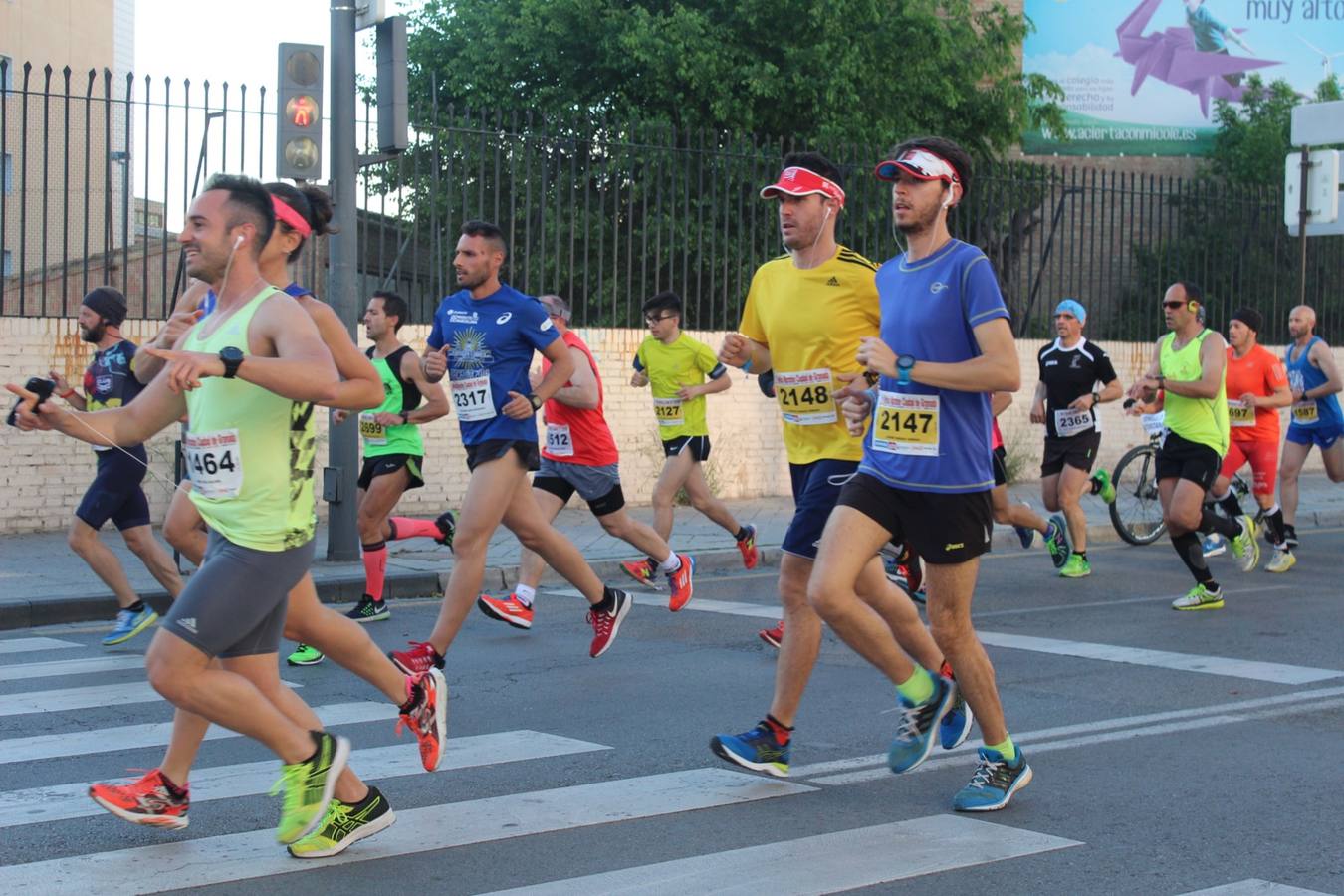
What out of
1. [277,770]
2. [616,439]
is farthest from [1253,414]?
[277,770]

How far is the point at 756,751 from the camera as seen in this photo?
5.66m

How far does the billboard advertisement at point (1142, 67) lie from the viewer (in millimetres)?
40094

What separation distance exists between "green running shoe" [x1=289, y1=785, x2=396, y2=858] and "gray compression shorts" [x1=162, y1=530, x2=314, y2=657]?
50 centimetres

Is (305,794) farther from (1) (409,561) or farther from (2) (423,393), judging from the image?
(1) (409,561)

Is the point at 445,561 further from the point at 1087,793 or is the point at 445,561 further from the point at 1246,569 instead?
the point at 1087,793

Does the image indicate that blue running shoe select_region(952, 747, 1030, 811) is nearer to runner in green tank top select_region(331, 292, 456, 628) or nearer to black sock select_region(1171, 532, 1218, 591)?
runner in green tank top select_region(331, 292, 456, 628)

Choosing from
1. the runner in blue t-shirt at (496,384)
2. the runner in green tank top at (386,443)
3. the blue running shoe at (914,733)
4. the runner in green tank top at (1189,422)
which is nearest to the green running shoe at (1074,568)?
the runner in green tank top at (1189,422)

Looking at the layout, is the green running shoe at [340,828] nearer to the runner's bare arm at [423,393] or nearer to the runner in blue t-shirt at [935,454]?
the runner in blue t-shirt at [935,454]

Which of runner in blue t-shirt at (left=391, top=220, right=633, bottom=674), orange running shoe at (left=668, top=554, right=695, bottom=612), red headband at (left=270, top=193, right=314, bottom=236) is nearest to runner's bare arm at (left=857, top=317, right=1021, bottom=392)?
red headband at (left=270, top=193, right=314, bottom=236)

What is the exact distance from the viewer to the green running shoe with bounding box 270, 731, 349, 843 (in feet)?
15.1

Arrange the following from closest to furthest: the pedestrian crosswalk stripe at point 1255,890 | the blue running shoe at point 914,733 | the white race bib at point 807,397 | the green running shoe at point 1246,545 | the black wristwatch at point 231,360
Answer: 1. the black wristwatch at point 231,360
2. the pedestrian crosswalk stripe at point 1255,890
3. the blue running shoe at point 914,733
4. the white race bib at point 807,397
5. the green running shoe at point 1246,545

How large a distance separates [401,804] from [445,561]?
6827 millimetres

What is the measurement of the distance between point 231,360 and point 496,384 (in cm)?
358

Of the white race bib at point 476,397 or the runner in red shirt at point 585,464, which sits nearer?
the white race bib at point 476,397
